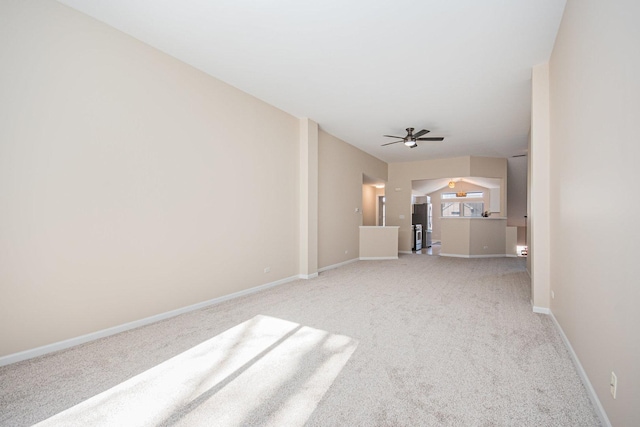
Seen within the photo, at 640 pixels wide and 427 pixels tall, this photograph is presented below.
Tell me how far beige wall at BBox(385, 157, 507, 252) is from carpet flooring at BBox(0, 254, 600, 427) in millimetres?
5929

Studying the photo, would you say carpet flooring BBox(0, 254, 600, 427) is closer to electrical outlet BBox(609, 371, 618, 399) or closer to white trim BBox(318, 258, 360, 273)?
electrical outlet BBox(609, 371, 618, 399)

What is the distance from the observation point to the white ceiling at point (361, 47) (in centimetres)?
267

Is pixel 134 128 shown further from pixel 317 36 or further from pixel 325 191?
pixel 325 191

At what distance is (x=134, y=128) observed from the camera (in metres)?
3.07

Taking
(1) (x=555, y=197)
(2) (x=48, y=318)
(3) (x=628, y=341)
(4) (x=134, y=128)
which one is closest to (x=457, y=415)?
(3) (x=628, y=341)

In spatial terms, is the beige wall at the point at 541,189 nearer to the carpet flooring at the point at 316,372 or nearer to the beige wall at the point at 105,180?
the carpet flooring at the point at 316,372

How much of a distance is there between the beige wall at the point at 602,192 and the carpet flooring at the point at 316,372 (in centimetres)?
39

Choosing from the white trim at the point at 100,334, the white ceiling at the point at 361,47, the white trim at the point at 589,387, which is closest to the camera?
the white trim at the point at 589,387

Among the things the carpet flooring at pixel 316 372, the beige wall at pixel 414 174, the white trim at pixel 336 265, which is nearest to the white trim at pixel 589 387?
the carpet flooring at pixel 316 372

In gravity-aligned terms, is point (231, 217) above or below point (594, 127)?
below

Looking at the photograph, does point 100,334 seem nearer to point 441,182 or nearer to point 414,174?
point 414,174

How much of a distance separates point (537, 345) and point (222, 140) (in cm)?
414

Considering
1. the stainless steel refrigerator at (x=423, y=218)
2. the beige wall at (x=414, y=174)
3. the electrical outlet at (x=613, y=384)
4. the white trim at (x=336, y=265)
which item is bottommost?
the white trim at (x=336, y=265)

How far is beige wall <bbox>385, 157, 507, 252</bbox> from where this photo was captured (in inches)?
344
